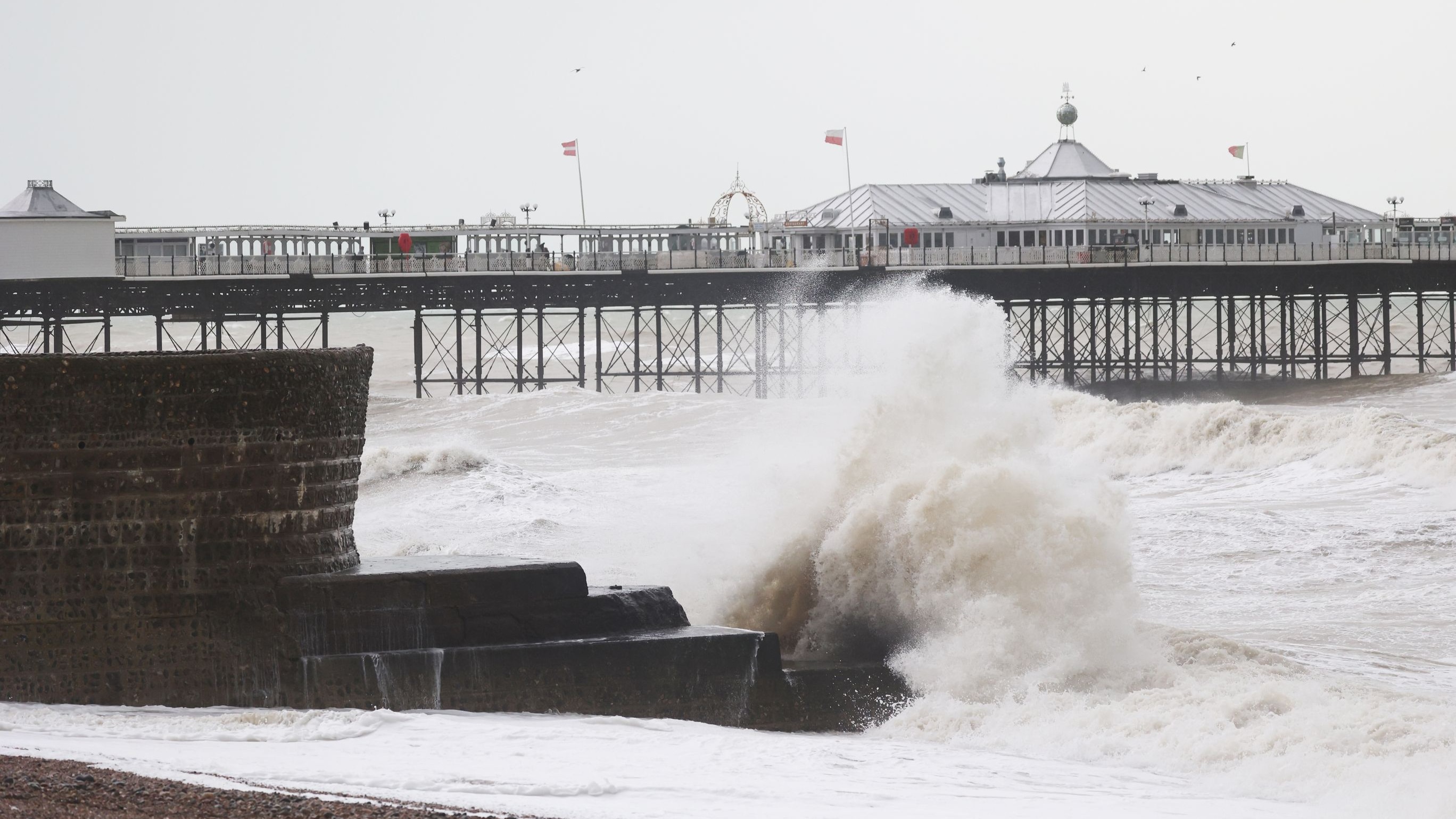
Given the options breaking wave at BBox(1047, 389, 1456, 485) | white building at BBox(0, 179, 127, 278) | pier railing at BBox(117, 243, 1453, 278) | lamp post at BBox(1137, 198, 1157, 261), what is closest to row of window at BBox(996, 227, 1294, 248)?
lamp post at BBox(1137, 198, 1157, 261)

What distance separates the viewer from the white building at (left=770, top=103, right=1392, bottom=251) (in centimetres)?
5556

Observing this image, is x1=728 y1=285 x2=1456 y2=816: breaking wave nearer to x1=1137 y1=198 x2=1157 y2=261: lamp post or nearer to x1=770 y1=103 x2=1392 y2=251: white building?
x1=1137 y1=198 x2=1157 y2=261: lamp post

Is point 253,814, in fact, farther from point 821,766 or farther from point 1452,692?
point 1452,692

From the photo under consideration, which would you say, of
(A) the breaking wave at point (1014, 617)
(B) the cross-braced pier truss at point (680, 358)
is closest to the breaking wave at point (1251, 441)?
(B) the cross-braced pier truss at point (680, 358)

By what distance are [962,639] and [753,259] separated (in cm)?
3865

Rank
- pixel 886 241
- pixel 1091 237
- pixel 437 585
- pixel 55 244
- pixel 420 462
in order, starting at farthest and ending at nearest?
1. pixel 1091 237
2. pixel 886 241
3. pixel 55 244
4. pixel 420 462
5. pixel 437 585

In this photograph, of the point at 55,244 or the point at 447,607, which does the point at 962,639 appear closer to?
the point at 447,607

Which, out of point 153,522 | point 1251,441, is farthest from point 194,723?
point 1251,441

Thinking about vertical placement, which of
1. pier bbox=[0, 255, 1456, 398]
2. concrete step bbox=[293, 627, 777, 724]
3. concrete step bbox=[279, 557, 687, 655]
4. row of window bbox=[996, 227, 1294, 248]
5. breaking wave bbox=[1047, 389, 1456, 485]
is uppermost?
row of window bbox=[996, 227, 1294, 248]

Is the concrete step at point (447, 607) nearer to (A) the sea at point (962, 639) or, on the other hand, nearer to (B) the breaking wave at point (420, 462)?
(A) the sea at point (962, 639)

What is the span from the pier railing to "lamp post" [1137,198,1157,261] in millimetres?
66

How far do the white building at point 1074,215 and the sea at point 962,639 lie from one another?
3129cm

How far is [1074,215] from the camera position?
56688 mm

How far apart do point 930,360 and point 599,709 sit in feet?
22.2
